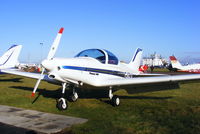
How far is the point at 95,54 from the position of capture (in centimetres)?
994

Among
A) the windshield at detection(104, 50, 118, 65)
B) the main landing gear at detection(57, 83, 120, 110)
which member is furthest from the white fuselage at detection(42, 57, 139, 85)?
the main landing gear at detection(57, 83, 120, 110)

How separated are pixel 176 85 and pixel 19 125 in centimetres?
689

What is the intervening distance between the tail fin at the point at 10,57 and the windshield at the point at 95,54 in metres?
16.1

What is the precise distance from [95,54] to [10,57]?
17010 mm

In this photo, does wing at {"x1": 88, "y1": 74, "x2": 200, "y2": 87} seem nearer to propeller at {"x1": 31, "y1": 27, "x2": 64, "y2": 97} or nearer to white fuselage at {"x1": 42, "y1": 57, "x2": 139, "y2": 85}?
white fuselage at {"x1": 42, "y1": 57, "x2": 139, "y2": 85}

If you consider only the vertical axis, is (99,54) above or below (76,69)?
above

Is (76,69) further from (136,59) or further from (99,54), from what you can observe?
(136,59)

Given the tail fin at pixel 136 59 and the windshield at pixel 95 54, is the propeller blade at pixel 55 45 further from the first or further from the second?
the tail fin at pixel 136 59

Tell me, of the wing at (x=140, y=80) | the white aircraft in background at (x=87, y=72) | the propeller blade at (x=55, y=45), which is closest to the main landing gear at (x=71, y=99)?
the white aircraft in background at (x=87, y=72)

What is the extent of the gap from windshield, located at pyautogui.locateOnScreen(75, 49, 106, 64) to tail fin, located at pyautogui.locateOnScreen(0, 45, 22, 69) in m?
16.1

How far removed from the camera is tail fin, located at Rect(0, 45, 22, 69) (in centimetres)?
2283

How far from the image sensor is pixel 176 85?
9.27 metres

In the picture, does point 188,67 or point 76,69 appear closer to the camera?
point 76,69

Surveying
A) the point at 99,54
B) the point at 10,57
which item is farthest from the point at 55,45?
the point at 10,57
